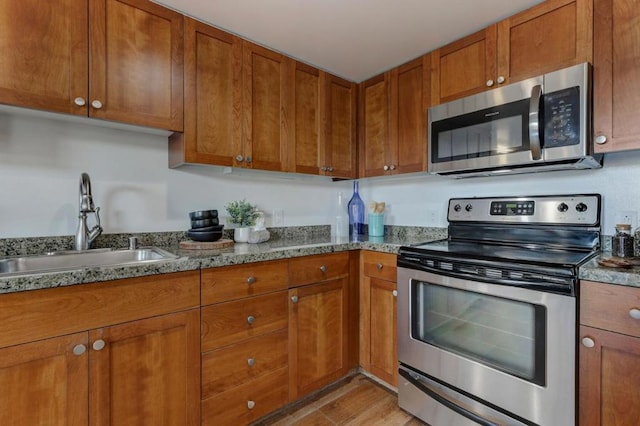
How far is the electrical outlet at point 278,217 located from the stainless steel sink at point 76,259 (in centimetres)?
89

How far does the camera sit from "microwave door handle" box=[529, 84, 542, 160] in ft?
4.76

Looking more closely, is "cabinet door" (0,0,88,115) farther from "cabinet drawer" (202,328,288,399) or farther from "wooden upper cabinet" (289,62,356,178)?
"cabinet drawer" (202,328,288,399)

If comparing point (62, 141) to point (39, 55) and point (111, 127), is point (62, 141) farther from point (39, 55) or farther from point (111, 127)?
point (39, 55)

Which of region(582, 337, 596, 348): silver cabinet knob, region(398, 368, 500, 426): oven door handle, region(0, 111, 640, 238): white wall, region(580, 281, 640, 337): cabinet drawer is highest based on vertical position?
region(0, 111, 640, 238): white wall

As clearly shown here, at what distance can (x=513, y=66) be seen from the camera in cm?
163

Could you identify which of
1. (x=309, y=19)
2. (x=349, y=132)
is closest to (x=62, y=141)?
(x=309, y=19)

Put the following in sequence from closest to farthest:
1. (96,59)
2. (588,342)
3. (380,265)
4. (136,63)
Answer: (588,342) < (96,59) < (136,63) < (380,265)

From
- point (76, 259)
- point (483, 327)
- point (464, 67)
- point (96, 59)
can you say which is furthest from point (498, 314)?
point (96, 59)

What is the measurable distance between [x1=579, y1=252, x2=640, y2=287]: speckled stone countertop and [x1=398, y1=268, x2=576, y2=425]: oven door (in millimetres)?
112

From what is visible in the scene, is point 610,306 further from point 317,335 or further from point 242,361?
point 242,361

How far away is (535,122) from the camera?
4.76 feet

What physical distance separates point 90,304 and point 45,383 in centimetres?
28

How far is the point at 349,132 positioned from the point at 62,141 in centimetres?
182

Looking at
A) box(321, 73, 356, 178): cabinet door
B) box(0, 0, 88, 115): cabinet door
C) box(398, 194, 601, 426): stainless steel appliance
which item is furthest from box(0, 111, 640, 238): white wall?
box(321, 73, 356, 178): cabinet door
